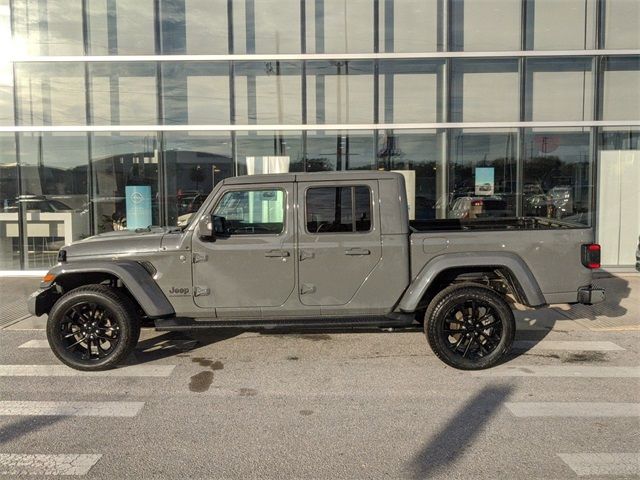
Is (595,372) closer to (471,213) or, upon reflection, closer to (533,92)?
(471,213)

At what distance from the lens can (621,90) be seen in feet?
36.6

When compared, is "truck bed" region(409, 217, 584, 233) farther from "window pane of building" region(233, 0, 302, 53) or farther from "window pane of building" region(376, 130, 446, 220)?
"window pane of building" region(233, 0, 302, 53)

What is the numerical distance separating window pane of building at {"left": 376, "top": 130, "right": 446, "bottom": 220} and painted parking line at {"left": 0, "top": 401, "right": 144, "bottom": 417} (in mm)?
7944

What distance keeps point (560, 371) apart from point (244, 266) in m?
3.31

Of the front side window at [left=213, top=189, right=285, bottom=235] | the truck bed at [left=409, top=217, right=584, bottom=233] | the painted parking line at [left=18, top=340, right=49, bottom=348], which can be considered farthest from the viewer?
the truck bed at [left=409, top=217, right=584, bottom=233]

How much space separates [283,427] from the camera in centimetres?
402

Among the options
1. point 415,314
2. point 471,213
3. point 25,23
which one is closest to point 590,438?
point 415,314

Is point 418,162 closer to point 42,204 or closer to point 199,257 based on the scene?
point 199,257

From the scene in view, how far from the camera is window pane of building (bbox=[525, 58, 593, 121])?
11.2m

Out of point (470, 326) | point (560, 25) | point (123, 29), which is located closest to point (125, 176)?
point (123, 29)

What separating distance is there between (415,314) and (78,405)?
3.31m

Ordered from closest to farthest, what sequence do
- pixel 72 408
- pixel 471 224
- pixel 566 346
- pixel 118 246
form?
pixel 72 408
pixel 118 246
pixel 566 346
pixel 471 224

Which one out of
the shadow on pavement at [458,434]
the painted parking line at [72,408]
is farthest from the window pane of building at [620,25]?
the painted parking line at [72,408]

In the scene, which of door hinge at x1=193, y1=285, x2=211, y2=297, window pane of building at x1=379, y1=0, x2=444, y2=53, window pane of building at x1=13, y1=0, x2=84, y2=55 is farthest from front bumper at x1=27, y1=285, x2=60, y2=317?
window pane of building at x1=379, y1=0, x2=444, y2=53
